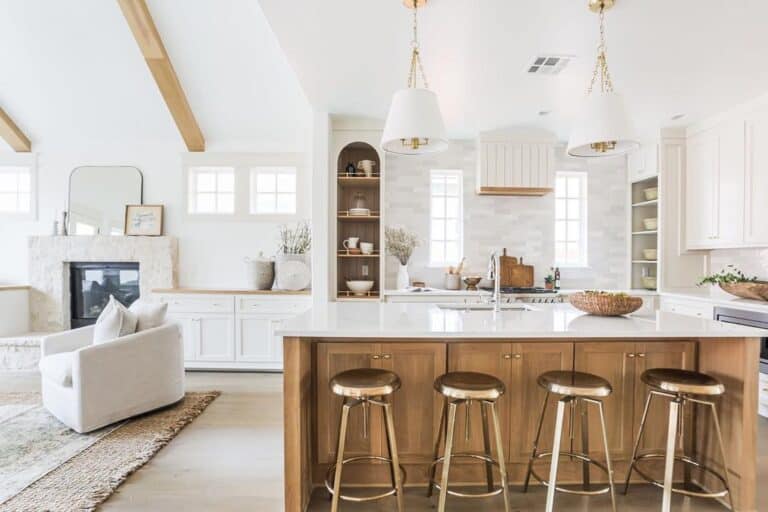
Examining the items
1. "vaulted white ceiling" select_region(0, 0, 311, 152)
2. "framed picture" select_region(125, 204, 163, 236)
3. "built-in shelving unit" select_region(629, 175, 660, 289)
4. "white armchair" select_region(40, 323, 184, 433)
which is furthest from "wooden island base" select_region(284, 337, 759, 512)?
"framed picture" select_region(125, 204, 163, 236)

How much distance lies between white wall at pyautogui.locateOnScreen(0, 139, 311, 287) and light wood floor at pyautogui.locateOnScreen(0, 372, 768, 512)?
2.15 meters

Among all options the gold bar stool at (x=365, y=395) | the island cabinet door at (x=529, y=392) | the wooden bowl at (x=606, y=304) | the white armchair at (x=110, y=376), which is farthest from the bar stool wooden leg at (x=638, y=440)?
the white armchair at (x=110, y=376)

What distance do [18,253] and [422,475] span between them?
18.4 feet

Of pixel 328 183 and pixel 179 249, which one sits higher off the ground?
pixel 328 183

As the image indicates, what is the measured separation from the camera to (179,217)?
5168 millimetres

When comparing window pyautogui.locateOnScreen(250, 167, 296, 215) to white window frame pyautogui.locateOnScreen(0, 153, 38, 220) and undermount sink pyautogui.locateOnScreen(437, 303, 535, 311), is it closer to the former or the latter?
white window frame pyautogui.locateOnScreen(0, 153, 38, 220)

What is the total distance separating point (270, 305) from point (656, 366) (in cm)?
350

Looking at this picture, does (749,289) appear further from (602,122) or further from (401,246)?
(401,246)

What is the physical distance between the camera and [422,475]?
233cm

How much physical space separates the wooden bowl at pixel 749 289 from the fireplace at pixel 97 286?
608cm

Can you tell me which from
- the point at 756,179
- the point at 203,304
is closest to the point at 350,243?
the point at 203,304

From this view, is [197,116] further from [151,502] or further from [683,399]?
[683,399]

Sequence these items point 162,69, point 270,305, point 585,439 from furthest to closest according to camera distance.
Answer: point 270,305
point 162,69
point 585,439

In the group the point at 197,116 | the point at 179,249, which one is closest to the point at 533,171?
the point at 197,116
